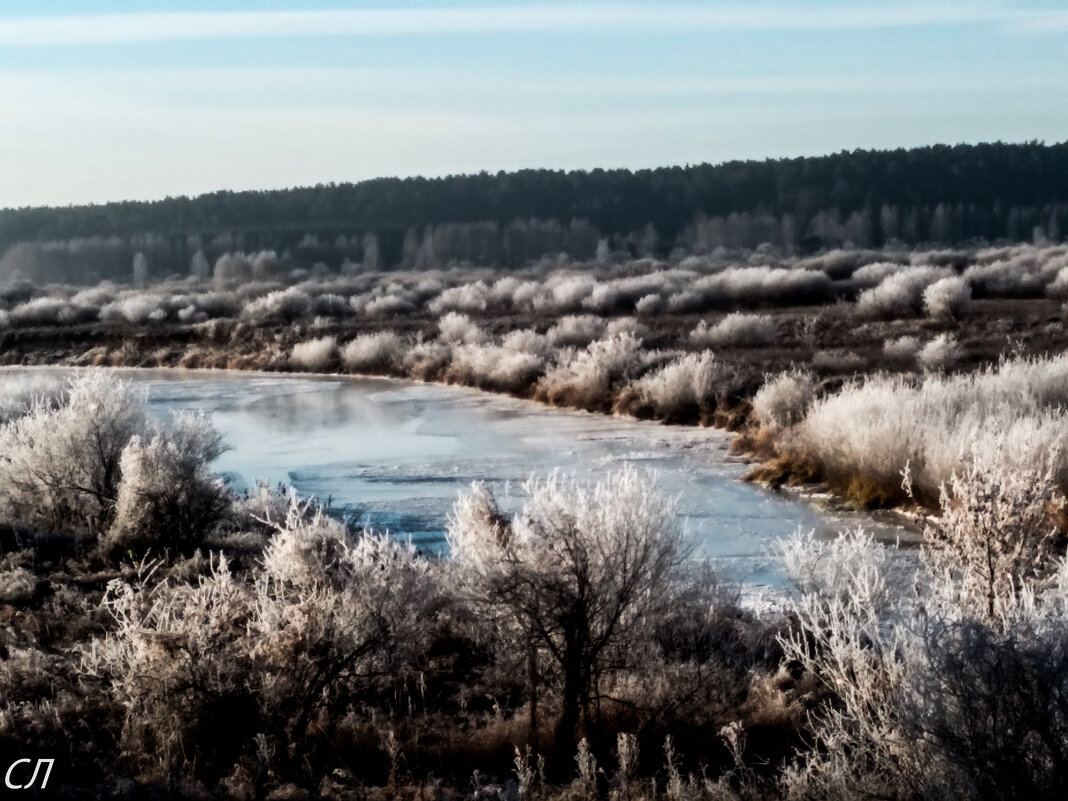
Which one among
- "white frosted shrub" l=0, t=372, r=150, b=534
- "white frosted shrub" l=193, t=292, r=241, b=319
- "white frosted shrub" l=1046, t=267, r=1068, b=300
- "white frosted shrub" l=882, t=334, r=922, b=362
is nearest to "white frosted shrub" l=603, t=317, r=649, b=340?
"white frosted shrub" l=882, t=334, r=922, b=362

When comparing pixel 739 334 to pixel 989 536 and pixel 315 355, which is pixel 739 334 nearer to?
pixel 315 355

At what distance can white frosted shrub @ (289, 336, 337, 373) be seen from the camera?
32.2 meters

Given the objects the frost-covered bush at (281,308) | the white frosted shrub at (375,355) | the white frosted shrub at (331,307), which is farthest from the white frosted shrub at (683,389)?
the white frosted shrub at (331,307)

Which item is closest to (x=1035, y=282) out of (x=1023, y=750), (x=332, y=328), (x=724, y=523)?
(x=332, y=328)

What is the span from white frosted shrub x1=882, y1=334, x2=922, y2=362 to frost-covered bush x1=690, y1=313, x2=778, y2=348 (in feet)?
10.3

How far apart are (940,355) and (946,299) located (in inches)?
335

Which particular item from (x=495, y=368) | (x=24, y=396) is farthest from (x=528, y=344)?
(x=24, y=396)

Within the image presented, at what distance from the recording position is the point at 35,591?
30.3 ft

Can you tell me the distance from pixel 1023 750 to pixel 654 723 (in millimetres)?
2480

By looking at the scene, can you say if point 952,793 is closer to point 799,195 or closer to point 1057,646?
point 1057,646

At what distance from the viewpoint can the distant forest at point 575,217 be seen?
85625mm

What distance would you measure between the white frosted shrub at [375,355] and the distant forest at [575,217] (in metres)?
47.7

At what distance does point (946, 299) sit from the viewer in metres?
29.2

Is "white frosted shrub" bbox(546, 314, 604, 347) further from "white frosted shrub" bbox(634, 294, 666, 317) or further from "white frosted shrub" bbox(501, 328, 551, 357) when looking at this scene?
"white frosted shrub" bbox(634, 294, 666, 317)
